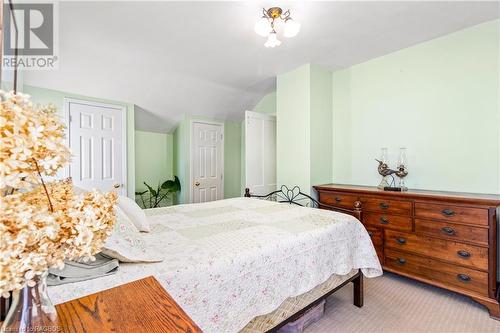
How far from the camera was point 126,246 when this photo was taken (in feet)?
3.59

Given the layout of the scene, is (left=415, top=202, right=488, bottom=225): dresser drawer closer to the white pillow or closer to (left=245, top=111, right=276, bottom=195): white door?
(left=245, top=111, right=276, bottom=195): white door

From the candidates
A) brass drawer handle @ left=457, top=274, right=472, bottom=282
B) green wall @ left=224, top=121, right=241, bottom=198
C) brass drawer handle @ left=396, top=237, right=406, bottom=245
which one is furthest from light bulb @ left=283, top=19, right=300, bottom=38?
green wall @ left=224, top=121, right=241, bottom=198

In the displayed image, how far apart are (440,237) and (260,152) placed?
8.30 feet

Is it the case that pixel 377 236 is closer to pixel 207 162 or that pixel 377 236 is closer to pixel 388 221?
pixel 388 221

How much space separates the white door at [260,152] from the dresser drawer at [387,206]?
1.68 m

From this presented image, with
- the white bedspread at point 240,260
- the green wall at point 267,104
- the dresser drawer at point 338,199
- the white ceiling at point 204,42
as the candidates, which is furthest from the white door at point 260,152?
the white bedspread at point 240,260

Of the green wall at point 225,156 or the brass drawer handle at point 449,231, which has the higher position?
the green wall at point 225,156

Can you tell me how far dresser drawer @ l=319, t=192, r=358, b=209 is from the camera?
282 cm

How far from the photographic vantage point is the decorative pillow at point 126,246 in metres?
1.04

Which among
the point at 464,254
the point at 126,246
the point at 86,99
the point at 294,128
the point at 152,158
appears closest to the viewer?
the point at 126,246

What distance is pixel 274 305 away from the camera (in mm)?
1327

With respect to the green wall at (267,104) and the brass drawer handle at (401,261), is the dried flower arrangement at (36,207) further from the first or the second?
the green wall at (267,104)

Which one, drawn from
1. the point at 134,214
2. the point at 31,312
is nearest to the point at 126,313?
the point at 31,312

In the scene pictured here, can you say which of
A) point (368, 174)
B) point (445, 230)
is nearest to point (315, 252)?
point (445, 230)
